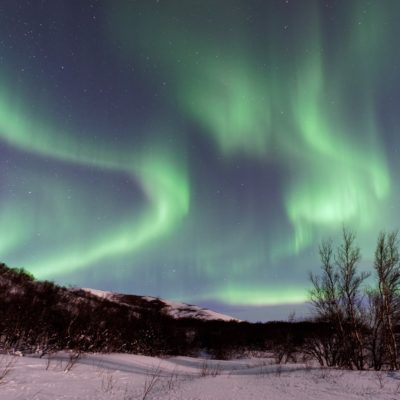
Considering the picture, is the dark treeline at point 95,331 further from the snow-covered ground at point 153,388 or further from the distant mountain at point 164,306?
the distant mountain at point 164,306

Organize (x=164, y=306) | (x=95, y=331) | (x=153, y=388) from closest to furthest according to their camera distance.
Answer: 1. (x=153, y=388)
2. (x=95, y=331)
3. (x=164, y=306)

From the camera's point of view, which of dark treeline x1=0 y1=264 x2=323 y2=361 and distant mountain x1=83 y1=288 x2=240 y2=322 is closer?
dark treeline x1=0 y1=264 x2=323 y2=361

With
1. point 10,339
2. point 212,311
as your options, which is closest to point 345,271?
point 10,339

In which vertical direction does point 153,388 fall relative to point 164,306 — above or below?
below

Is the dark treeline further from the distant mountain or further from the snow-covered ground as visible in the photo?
the distant mountain

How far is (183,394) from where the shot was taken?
776 cm

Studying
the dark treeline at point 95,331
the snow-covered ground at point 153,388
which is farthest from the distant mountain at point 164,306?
the snow-covered ground at point 153,388

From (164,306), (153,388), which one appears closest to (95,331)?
(153,388)

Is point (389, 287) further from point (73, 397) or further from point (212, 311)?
point (212, 311)

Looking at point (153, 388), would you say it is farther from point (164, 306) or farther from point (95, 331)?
point (164, 306)

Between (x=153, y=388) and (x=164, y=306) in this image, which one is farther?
(x=164, y=306)

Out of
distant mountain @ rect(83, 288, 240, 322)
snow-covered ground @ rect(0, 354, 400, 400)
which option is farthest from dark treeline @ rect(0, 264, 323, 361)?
distant mountain @ rect(83, 288, 240, 322)

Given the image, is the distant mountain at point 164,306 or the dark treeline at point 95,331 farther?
the distant mountain at point 164,306

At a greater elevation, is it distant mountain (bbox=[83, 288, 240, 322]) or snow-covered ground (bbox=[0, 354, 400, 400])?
distant mountain (bbox=[83, 288, 240, 322])
